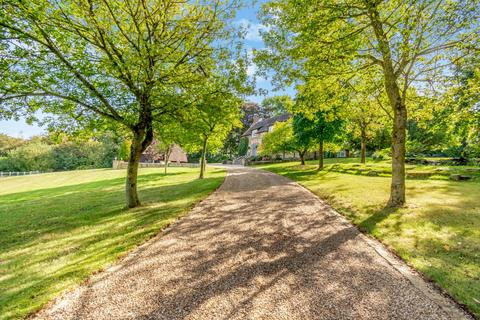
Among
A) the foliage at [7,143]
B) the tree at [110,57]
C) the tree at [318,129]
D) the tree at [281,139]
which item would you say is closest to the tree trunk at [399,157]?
the tree at [110,57]

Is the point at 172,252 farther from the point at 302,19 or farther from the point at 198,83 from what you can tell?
the point at 302,19

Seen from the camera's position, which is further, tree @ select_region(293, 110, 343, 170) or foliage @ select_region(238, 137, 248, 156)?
foliage @ select_region(238, 137, 248, 156)

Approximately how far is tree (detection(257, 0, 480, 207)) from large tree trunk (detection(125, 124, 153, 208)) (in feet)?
21.2

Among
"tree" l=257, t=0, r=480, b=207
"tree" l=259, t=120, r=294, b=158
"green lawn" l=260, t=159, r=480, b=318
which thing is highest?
"tree" l=257, t=0, r=480, b=207

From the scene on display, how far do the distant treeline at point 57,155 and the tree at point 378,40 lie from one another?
169 ft

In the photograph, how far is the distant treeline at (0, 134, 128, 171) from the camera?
5244 cm

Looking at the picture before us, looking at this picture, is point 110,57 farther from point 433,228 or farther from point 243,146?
point 243,146

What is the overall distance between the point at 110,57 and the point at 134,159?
423 cm

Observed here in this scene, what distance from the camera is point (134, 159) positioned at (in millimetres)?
10078

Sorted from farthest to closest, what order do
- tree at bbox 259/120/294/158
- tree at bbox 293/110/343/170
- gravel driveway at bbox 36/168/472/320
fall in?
tree at bbox 259/120/294/158 < tree at bbox 293/110/343/170 < gravel driveway at bbox 36/168/472/320

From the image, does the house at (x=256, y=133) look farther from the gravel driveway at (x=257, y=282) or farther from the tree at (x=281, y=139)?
the gravel driveway at (x=257, y=282)

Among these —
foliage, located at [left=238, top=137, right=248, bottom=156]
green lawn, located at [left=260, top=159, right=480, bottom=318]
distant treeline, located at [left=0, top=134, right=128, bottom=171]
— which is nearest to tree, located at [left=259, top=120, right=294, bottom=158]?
green lawn, located at [left=260, top=159, right=480, bottom=318]

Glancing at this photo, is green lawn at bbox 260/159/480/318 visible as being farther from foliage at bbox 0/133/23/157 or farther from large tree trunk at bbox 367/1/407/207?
foliage at bbox 0/133/23/157

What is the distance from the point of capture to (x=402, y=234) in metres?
6.18
